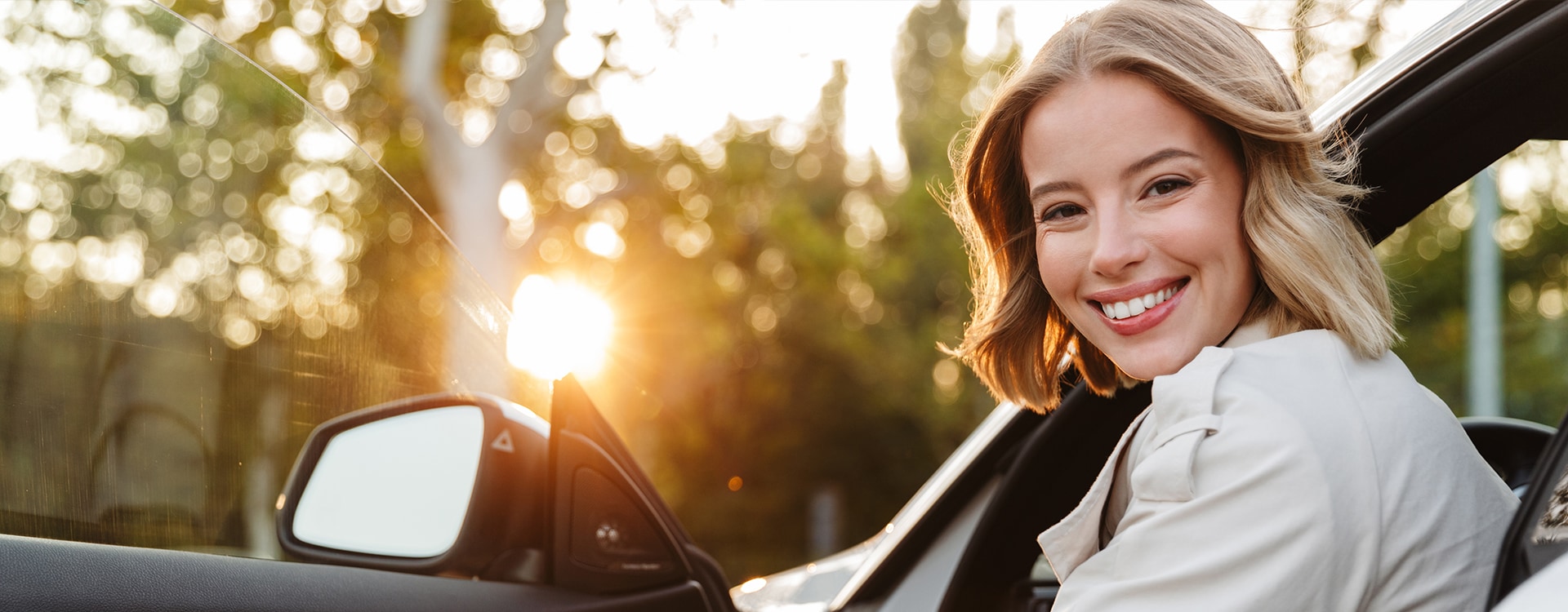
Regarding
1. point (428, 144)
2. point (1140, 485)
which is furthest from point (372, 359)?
point (428, 144)

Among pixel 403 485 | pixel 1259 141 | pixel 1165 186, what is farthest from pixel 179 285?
pixel 1259 141

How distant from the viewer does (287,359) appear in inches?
56.5

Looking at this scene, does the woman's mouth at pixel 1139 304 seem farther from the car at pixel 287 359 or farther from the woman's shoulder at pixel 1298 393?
the car at pixel 287 359

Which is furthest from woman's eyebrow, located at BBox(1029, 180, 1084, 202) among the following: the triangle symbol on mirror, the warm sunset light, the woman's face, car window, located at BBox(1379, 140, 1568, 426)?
car window, located at BBox(1379, 140, 1568, 426)

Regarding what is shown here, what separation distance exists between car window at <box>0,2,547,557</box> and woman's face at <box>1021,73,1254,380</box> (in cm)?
85

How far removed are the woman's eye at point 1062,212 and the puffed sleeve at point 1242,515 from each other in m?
0.41

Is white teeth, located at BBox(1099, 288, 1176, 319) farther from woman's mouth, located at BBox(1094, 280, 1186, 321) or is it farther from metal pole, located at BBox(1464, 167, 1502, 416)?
metal pole, located at BBox(1464, 167, 1502, 416)

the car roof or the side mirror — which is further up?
the car roof

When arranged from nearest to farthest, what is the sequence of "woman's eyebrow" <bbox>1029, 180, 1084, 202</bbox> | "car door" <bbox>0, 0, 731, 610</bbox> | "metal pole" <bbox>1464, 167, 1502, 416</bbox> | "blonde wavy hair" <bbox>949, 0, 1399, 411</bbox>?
"car door" <bbox>0, 0, 731, 610</bbox>
"blonde wavy hair" <bbox>949, 0, 1399, 411</bbox>
"woman's eyebrow" <bbox>1029, 180, 1084, 202</bbox>
"metal pole" <bbox>1464, 167, 1502, 416</bbox>

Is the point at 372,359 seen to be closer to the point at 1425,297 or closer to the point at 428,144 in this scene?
the point at 1425,297

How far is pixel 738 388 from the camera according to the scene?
76.8 feet

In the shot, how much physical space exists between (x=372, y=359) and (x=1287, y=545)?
1.11 m

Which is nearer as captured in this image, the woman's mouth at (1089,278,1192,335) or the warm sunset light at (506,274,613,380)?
the woman's mouth at (1089,278,1192,335)

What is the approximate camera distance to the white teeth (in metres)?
1.49
